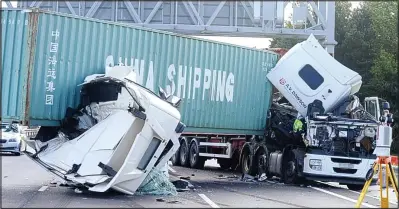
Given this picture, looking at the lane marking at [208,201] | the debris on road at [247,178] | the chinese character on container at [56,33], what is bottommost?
the debris on road at [247,178]

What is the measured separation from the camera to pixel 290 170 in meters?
15.4

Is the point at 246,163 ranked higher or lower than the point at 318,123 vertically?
lower

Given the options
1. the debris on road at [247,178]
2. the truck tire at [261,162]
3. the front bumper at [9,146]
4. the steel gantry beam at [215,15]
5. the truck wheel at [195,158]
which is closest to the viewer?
the truck tire at [261,162]

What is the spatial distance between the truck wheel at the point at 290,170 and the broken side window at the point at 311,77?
187 centimetres

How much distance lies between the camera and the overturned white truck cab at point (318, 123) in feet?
47.5

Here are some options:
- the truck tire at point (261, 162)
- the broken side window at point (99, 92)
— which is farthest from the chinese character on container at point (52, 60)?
the truck tire at point (261, 162)

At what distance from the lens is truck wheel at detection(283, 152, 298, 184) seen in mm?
15156

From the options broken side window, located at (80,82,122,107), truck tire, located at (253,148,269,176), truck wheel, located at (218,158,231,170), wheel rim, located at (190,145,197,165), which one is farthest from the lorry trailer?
wheel rim, located at (190,145,197,165)

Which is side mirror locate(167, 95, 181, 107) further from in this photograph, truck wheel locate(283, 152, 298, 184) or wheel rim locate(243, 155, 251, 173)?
wheel rim locate(243, 155, 251, 173)

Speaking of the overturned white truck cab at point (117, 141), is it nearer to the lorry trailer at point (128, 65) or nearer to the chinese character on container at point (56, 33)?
the lorry trailer at point (128, 65)

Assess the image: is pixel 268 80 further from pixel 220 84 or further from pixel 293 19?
pixel 293 19

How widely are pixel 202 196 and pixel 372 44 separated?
23616mm

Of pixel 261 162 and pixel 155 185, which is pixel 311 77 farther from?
pixel 155 185

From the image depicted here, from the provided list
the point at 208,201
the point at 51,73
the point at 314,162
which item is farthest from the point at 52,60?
the point at 314,162
